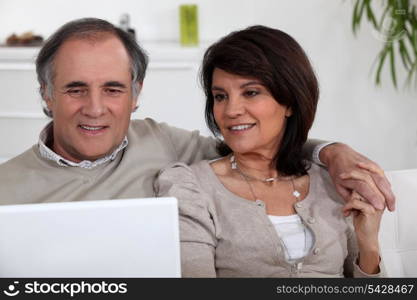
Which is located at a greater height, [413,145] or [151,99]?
[151,99]

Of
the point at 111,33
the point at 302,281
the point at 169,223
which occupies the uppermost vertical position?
the point at 111,33

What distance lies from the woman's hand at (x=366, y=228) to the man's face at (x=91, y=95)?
26.7 inches

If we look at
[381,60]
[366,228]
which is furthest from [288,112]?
[381,60]

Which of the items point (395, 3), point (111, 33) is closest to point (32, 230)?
point (111, 33)

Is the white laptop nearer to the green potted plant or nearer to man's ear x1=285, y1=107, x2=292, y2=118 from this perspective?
man's ear x1=285, y1=107, x2=292, y2=118

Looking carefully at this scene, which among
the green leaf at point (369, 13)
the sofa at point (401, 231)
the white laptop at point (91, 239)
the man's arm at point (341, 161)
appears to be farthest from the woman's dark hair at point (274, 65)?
the green leaf at point (369, 13)

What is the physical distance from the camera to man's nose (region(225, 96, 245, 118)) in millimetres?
1769

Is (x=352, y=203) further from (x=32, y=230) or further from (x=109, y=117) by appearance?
(x=32, y=230)

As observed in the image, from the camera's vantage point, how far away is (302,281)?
1.15 meters

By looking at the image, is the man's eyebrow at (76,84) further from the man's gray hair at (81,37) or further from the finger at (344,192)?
the finger at (344,192)

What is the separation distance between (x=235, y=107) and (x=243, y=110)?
24mm

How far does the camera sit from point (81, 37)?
6.06 ft

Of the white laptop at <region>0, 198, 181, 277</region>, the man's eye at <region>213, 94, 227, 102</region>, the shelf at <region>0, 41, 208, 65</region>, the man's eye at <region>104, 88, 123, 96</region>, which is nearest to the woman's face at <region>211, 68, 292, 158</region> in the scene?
the man's eye at <region>213, 94, 227, 102</region>

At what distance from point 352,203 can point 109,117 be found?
70 centimetres
